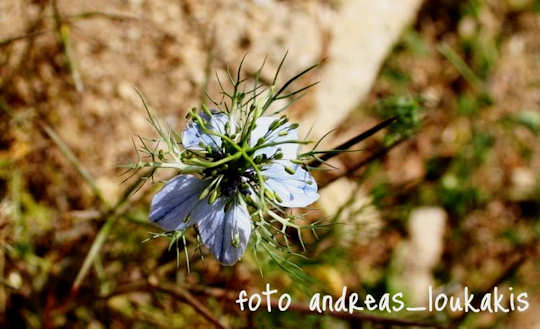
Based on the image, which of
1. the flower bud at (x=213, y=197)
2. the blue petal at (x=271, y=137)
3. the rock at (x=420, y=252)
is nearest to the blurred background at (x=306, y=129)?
the rock at (x=420, y=252)

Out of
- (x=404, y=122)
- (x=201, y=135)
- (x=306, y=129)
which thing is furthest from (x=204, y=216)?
(x=306, y=129)

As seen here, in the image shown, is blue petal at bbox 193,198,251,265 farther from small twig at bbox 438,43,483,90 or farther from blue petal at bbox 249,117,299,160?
small twig at bbox 438,43,483,90

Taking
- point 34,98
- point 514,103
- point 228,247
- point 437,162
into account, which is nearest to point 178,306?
point 34,98

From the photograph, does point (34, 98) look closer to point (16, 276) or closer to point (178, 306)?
point (16, 276)

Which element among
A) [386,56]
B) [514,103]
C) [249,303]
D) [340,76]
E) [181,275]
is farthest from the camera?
[514,103]

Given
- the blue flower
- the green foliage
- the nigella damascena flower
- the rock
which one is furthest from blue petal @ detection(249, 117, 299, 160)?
the rock

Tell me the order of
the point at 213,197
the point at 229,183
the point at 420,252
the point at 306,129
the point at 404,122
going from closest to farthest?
the point at 213,197, the point at 229,183, the point at 404,122, the point at 306,129, the point at 420,252

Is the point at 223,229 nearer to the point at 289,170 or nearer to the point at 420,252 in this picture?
the point at 289,170
